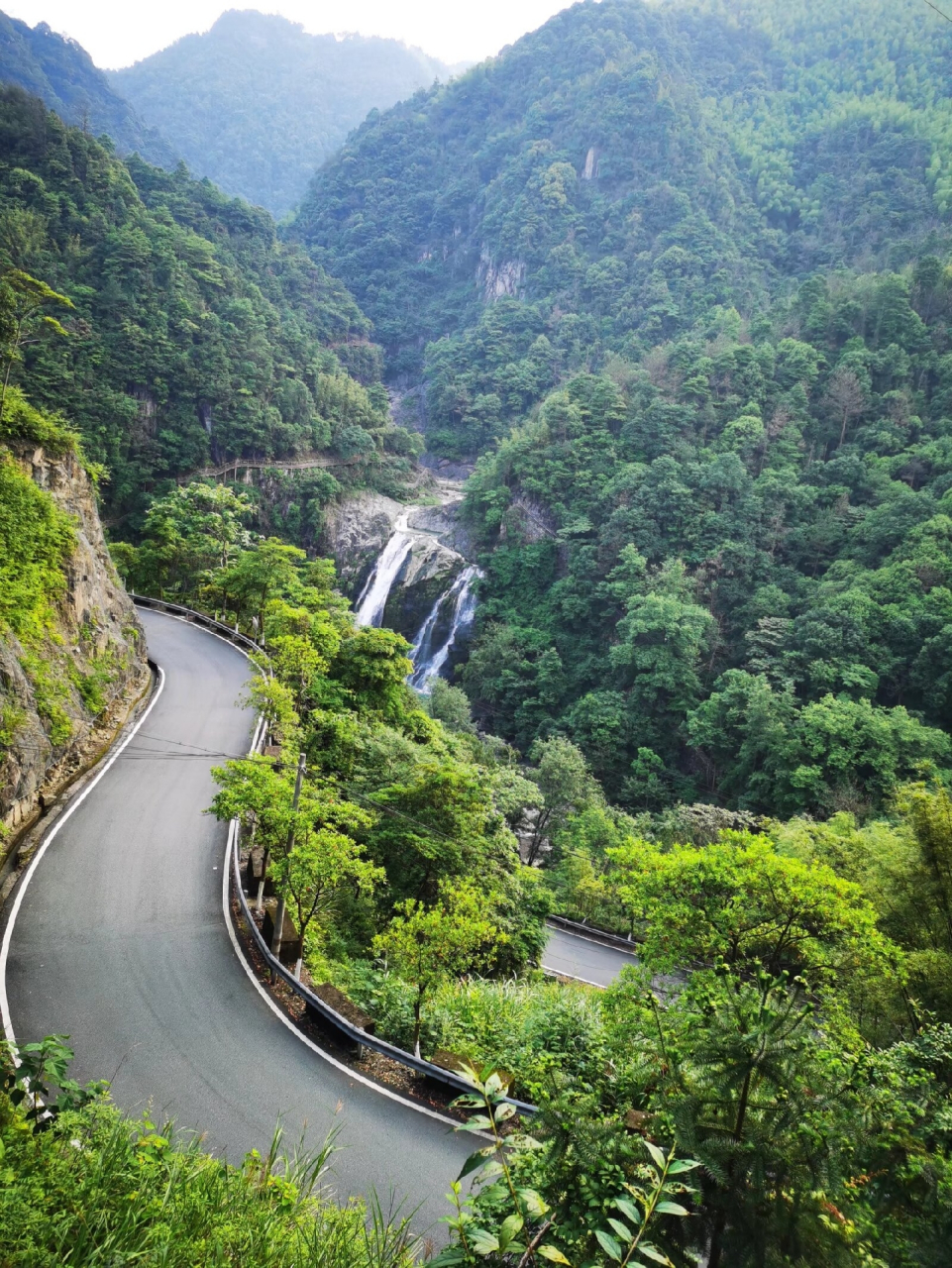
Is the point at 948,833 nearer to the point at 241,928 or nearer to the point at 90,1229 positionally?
the point at 241,928

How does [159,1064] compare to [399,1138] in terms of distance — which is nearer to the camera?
[399,1138]

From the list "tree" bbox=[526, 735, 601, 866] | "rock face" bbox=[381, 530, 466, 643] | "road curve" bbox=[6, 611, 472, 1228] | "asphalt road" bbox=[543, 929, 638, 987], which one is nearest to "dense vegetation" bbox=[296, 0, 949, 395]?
"rock face" bbox=[381, 530, 466, 643]

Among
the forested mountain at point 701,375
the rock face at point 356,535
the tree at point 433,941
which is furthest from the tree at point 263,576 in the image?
the tree at point 433,941

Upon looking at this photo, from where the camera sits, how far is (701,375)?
4681 cm

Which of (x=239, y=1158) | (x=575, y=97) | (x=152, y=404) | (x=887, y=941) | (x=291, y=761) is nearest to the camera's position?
(x=239, y=1158)

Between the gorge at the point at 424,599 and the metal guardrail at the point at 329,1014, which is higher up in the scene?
the metal guardrail at the point at 329,1014

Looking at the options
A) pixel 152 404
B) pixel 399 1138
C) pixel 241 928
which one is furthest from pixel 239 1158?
pixel 152 404

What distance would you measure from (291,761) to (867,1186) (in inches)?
541

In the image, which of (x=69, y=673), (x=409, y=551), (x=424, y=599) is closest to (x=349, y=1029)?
(x=69, y=673)

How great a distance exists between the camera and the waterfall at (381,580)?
4691 centimetres

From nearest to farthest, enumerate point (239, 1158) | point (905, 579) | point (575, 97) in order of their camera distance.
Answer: point (239, 1158), point (905, 579), point (575, 97)

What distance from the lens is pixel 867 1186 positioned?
2637mm

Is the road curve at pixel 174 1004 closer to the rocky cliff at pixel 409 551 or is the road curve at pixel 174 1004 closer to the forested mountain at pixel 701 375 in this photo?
the forested mountain at pixel 701 375

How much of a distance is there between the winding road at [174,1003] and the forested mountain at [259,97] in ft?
498
